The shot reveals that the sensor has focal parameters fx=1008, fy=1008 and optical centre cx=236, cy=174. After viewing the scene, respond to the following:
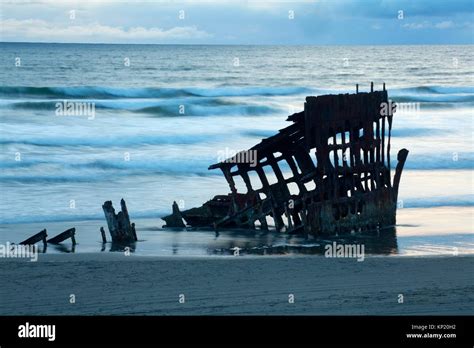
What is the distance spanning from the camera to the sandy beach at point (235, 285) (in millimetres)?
11781

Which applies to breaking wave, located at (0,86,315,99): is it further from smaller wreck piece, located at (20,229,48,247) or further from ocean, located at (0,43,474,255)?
smaller wreck piece, located at (20,229,48,247)

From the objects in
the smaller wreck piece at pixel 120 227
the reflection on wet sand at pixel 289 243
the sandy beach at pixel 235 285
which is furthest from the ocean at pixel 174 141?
the sandy beach at pixel 235 285

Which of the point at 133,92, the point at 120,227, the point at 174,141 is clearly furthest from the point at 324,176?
the point at 133,92

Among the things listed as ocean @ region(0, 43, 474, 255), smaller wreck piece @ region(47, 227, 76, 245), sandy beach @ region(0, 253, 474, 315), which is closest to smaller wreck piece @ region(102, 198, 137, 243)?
ocean @ region(0, 43, 474, 255)

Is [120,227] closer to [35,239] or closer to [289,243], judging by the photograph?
[35,239]

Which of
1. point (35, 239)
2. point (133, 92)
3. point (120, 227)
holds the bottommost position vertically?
point (35, 239)

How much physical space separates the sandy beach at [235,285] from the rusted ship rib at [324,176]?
2.06 meters

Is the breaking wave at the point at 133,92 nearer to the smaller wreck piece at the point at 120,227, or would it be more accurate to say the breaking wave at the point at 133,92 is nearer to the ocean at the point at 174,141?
the ocean at the point at 174,141

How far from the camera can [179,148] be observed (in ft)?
110

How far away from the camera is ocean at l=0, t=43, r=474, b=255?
18797mm

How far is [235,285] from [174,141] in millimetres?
22910

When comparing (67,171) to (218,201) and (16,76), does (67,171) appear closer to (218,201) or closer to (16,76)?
(218,201)

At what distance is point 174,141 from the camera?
1406 inches
